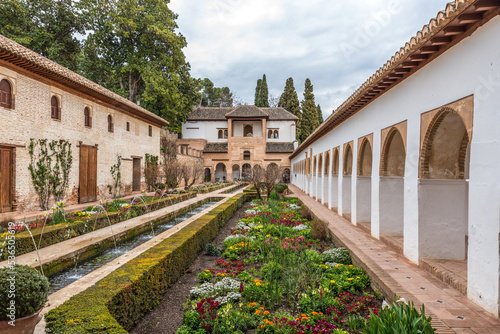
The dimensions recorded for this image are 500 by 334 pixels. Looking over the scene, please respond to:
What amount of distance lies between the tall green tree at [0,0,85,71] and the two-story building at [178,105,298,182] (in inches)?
591

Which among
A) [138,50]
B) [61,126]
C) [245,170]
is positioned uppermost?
[138,50]

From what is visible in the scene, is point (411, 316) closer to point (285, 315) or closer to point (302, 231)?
point (285, 315)

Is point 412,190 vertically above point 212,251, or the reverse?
point 412,190

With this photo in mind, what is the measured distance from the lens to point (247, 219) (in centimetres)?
1149

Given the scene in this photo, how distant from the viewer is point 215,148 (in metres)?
38.4

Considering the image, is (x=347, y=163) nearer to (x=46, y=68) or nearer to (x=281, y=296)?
(x=281, y=296)

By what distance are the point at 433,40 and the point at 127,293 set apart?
5675 millimetres

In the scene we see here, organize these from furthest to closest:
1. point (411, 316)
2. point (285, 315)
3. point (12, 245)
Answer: point (12, 245)
point (285, 315)
point (411, 316)

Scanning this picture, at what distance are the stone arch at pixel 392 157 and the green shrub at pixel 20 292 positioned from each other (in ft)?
23.5

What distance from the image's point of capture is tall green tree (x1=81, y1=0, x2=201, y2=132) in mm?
26172

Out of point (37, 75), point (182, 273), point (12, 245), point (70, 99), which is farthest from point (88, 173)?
point (182, 273)

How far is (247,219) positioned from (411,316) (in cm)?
870

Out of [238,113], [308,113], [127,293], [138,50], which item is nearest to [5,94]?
[127,293]

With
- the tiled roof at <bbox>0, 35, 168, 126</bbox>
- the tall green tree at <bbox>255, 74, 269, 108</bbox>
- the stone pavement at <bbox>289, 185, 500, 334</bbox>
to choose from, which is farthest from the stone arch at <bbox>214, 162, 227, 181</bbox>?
the stone pavement at <bbox>289, 185, 500, 334</bbox>
